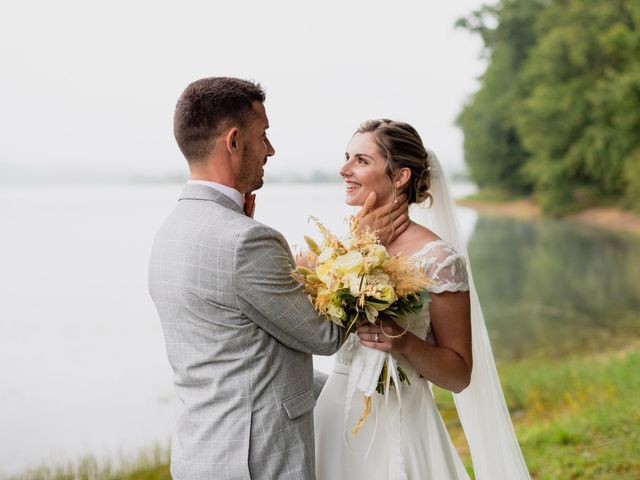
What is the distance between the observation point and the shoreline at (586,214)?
2920cm

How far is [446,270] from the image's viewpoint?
112 inches

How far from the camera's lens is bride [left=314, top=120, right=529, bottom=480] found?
283 cm

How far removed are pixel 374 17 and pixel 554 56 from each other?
22.2 metres

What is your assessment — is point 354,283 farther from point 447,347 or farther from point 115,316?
point 115,316

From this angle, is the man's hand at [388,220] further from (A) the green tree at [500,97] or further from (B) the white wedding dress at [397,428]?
(A) the green tree at [500,97]

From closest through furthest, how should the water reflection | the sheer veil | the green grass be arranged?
the sheer veil → the green grass → the water reflection

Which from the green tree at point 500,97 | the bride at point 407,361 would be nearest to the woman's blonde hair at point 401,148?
the bride at point 407,361

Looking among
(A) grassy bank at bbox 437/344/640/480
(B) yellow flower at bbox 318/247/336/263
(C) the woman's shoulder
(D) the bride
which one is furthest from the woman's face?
(A) grassy bank at bbox 437/344/640/480

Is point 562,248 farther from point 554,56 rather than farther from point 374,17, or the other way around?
point 374,17

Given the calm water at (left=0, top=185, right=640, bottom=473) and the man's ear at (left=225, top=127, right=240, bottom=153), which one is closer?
the man's ear at (left=225, top=127, right=240, bottom=153)

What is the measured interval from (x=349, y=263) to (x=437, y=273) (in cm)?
58

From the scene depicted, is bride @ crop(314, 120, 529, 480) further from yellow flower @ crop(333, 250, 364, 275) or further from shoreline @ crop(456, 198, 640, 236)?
shoreline @ crop(456, 198, 640, 236)

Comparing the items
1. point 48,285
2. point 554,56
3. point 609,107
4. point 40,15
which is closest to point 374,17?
point 554,56

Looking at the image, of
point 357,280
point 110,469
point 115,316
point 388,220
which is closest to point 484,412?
point 388,220
